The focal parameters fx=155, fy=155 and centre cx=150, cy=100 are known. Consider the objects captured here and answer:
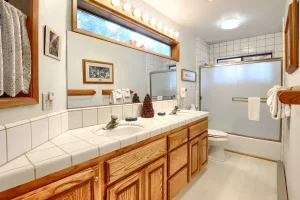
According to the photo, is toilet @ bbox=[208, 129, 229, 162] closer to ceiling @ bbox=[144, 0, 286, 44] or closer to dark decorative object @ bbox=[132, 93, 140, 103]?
dark decorative object @ bbox=[132, 93, 140, 103]

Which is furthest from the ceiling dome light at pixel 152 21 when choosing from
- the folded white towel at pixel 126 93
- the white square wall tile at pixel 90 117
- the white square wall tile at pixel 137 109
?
the white square wall tile at pixel 90 117

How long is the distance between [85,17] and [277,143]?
306 centimetres

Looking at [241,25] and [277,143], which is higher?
[241,25]

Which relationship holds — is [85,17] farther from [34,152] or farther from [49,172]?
[49,172]

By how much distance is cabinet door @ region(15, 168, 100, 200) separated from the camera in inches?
24.2

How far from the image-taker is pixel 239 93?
273 cm

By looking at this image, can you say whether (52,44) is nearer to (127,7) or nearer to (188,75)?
(127,7)

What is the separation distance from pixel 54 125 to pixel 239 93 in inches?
111

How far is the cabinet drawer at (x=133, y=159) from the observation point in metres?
0.88

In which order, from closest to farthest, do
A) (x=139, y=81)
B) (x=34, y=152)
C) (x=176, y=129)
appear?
(x=34, y=152), (x=176, y=129), (x=139, y=81)

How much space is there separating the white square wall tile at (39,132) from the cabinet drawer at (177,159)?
956mm

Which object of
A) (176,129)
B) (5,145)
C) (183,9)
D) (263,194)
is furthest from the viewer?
(183,9)

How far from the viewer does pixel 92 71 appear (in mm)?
1374

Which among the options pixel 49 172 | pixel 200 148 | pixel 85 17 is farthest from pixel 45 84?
pixel 200 148
